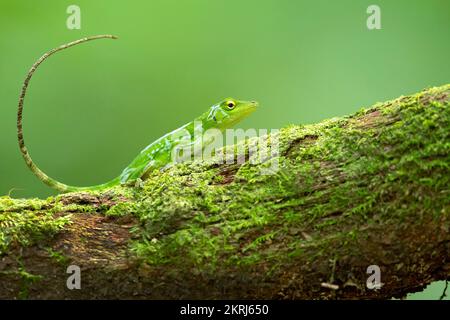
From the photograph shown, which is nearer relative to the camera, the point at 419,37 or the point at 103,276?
the point at 103,276

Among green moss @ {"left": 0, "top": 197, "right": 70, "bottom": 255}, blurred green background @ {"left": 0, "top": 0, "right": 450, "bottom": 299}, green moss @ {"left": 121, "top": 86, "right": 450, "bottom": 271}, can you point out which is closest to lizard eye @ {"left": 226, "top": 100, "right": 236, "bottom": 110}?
green moss @ {"left": 121, "top": 86, "right": 450, "bottom": 271}

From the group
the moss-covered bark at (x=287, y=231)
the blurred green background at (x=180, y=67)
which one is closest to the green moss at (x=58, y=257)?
the moss-covered bark at (x=287, y=231)

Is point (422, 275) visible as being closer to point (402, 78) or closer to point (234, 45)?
point (402, 78)

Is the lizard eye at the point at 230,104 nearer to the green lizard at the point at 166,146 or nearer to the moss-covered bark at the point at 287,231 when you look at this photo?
the green lizard at the point at 166,146

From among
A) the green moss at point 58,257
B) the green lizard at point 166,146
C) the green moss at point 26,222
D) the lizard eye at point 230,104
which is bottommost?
the green moss at point 58,257

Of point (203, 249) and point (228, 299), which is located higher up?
point (203, 249)

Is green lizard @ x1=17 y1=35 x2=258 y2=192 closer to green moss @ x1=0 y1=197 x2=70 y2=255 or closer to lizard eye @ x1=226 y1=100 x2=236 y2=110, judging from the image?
lizard eye @ x1=226 y1=100 x2=236 y2=110

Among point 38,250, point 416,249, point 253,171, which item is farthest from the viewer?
point 253,171

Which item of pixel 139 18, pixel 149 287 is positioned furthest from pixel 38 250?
pixel 139 18

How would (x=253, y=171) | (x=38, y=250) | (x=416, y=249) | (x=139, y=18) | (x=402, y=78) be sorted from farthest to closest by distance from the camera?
1. (x=139, y=18)
2. (x=402, y=78)
3. (x=253, y=171)
4. (x=38, y=250)
5. (x=416, y=249)
